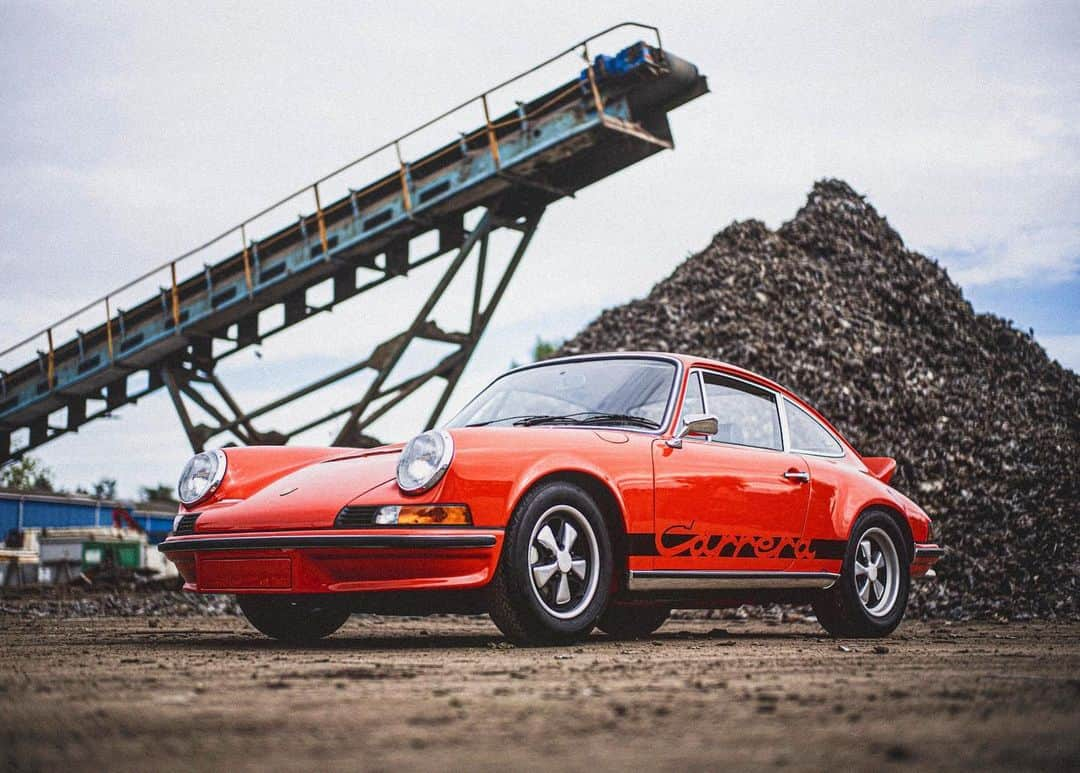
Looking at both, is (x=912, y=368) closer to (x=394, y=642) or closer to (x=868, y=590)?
(x=868, y=590)

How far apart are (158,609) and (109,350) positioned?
509cm

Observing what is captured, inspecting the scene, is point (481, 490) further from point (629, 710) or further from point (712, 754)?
point (712, 754)

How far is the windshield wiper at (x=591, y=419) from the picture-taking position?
18.1 feet

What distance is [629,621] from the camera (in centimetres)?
645

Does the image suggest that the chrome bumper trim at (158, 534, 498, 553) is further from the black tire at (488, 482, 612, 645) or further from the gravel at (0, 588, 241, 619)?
the gravel at (0, 588, 241, 619)

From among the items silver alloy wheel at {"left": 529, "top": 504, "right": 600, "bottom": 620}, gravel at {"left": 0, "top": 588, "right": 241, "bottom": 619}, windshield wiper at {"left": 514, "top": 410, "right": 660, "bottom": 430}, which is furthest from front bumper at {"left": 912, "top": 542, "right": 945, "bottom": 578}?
gravel at {"left": 0, "top": 588, "right": 241, "bottom": 619}

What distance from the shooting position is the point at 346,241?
44.7 ft

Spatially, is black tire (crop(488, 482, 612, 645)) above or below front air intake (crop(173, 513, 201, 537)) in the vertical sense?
below

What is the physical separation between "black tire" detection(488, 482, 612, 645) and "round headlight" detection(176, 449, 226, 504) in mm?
1769

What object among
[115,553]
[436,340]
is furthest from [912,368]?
[115,553]

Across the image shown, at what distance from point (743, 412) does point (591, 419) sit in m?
0.97

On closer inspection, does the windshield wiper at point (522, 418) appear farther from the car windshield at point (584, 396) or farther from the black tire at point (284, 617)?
the black tire at point (284, 617)

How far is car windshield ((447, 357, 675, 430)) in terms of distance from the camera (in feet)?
18.4

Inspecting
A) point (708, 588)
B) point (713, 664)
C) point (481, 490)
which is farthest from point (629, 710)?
point (708, 588)
